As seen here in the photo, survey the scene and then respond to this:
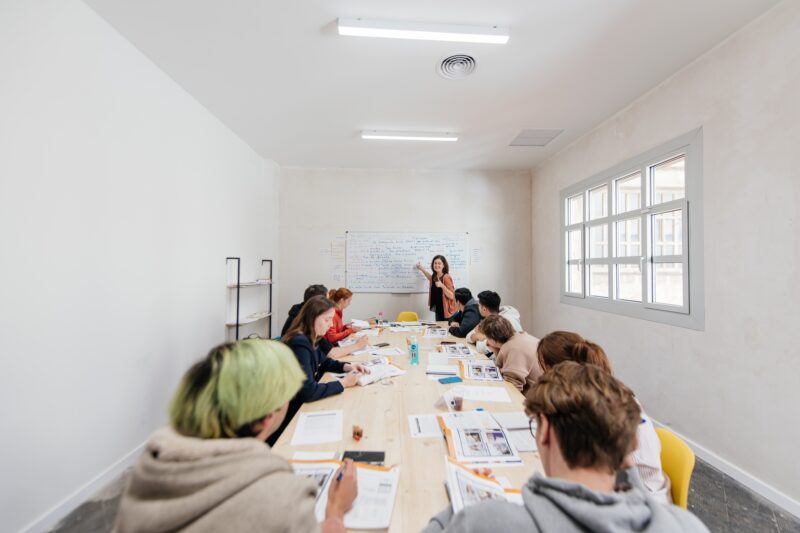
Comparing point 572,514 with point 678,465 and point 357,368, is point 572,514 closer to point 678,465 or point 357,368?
point 678,465

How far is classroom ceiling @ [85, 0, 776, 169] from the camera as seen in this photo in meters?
2.04

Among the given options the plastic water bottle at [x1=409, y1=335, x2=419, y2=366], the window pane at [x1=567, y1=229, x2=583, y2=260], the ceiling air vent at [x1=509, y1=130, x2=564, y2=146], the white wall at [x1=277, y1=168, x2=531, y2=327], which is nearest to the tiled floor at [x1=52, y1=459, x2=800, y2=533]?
the plastic water bottle at [x1=409, y1=335, x2=419, y2=366]

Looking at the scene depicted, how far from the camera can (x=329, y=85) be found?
287 centimetres

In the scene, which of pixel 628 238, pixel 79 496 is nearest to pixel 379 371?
pixel 79 496

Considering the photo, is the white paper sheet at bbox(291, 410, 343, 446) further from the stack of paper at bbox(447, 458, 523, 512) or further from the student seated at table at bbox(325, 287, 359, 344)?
the student seated at table at bbox(325, 287, 359, 344)

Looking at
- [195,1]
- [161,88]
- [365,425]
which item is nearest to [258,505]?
[365,425]

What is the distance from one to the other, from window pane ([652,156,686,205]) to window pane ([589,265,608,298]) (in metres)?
1.01

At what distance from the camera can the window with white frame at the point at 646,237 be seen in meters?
2.62

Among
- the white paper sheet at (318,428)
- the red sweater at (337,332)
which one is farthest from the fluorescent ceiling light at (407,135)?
the white paper sheet at (318,428)

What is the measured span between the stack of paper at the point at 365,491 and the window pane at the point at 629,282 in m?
3.23

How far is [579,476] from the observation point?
79 cm

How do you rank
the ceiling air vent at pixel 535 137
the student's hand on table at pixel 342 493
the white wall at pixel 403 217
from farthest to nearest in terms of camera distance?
the white wall at pixel 403 217, the ceiling air vent at pixel 535 137, the student's hand on table at pixel 342 493

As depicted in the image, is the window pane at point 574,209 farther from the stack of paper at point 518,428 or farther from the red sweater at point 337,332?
the stack of paper at point 518,428

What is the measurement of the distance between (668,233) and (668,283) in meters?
0.46
